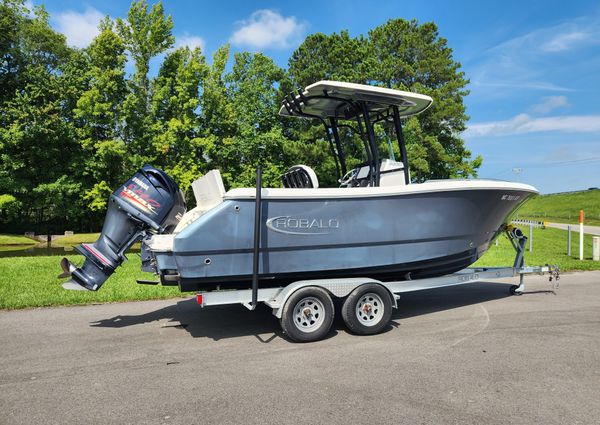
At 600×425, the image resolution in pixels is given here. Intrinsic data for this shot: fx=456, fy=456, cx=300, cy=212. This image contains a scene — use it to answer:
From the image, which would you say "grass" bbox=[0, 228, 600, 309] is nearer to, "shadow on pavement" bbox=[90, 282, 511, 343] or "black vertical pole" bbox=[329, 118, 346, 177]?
"shadow on pavement" bbox=[90, 282, 511, 343]

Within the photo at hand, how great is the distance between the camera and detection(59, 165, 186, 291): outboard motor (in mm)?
5383

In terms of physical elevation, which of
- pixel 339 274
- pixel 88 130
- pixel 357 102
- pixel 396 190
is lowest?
pixel 339 274

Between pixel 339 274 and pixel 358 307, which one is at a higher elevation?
pixel 339 274

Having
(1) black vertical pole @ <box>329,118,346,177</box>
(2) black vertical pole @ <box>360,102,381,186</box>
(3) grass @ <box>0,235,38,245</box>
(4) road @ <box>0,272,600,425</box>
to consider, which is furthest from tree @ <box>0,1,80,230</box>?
(2) black vertical pole @ <box>360,102,381,186</box>

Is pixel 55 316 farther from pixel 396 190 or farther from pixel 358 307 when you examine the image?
pixel 396 190

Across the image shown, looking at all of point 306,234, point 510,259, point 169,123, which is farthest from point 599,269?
point 169,123

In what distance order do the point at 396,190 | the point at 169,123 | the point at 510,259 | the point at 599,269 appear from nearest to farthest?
the point at 396,190, the point at 599,269, the point at 510,259, the point at 169,123

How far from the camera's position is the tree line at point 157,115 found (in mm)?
27688

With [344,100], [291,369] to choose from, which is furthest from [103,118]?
[291,369]

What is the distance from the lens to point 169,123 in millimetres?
27859

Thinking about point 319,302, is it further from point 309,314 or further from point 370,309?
point 370,309

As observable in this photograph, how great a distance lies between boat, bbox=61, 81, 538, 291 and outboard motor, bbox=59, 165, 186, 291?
1 cm

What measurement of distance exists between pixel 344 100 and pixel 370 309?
9.09 ft

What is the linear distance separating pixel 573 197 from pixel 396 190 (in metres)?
75.5
